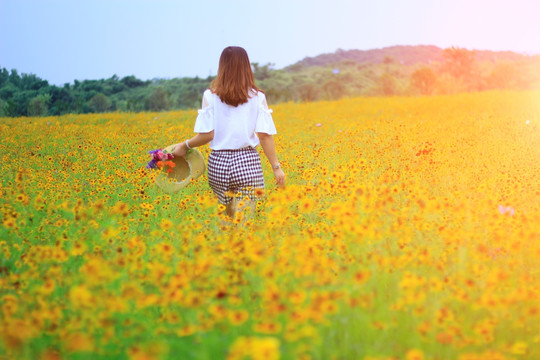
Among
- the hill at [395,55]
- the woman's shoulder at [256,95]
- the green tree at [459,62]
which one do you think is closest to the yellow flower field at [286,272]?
the woman's shoulder at [256,95]

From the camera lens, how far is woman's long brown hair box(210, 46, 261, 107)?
4.35 metres

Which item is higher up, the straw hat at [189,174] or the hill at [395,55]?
the hill at [395,55]

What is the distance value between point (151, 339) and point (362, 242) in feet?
3.77

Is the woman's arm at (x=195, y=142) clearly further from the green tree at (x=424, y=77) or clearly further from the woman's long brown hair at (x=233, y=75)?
the green tree at (x=424, y=77)

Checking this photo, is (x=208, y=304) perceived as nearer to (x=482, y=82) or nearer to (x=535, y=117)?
(x=535, y=117)

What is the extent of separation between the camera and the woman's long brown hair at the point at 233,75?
4.35 meters

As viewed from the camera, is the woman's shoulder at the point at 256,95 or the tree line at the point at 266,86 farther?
the tree line at the point at 266,86

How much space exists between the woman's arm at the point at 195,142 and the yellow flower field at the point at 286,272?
467 millimetres

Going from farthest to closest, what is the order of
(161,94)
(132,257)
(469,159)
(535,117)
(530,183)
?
(161,94) < (535,117) < (469,159) < (530,183) < (132,257)

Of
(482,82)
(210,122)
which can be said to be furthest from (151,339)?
(482,82)

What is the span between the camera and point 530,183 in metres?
5.39

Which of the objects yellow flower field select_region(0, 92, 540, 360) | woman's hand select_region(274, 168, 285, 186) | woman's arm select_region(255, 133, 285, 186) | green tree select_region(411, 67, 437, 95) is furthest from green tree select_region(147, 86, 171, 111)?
woman's hand select_region(274, 168, 285, 186)

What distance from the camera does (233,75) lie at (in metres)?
4.35

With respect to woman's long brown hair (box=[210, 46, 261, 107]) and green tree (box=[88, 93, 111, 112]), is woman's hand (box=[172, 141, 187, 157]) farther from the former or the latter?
green tree (box=[88, 93, 111, 112])
